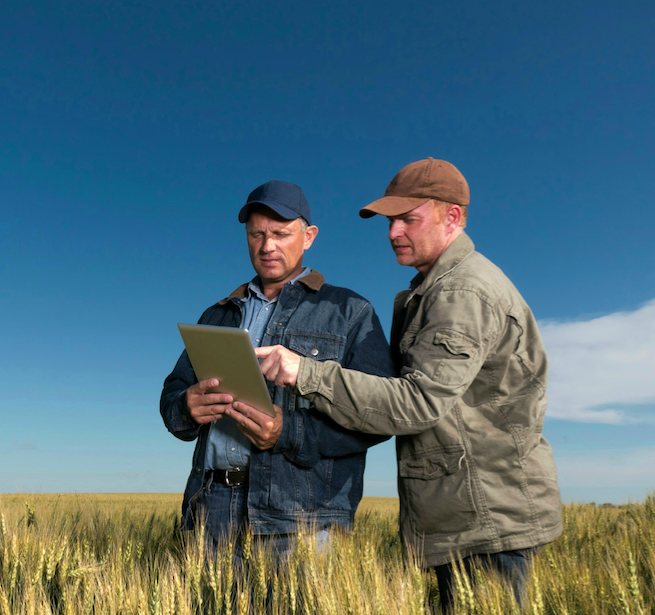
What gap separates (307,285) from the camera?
2.99 metres

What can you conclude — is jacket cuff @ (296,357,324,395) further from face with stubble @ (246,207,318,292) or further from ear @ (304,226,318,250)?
ear @ (304,226,318,250)

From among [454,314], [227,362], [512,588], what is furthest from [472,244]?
[512,588]

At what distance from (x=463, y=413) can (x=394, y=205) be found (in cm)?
99

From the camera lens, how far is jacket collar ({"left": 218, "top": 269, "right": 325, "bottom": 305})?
2994 mm

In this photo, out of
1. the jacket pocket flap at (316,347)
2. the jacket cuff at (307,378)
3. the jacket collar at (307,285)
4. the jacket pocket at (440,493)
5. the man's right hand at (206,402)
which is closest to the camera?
the jacket cuff at (307,378)

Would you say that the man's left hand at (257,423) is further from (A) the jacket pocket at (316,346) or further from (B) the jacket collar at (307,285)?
(B) the jacket collar at (307,285)

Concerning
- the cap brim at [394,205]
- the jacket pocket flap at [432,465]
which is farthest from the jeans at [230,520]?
the cap brim at [394,205]

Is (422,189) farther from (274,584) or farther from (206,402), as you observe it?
(274,584)

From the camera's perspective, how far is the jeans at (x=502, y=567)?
88.4 inches

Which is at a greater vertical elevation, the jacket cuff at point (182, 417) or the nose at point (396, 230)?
the nose at point (396, 230)

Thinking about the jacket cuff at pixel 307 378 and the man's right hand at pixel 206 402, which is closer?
the jacket cuff at pixel 307 378

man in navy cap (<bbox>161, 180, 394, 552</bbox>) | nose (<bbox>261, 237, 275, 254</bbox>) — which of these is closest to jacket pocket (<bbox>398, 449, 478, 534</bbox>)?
man in navy cap (<bbox>161, 180, 394, 552</bbox>)

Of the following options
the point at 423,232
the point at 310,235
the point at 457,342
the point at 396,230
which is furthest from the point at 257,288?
the point at 457,342

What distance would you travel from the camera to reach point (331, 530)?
257 cm
